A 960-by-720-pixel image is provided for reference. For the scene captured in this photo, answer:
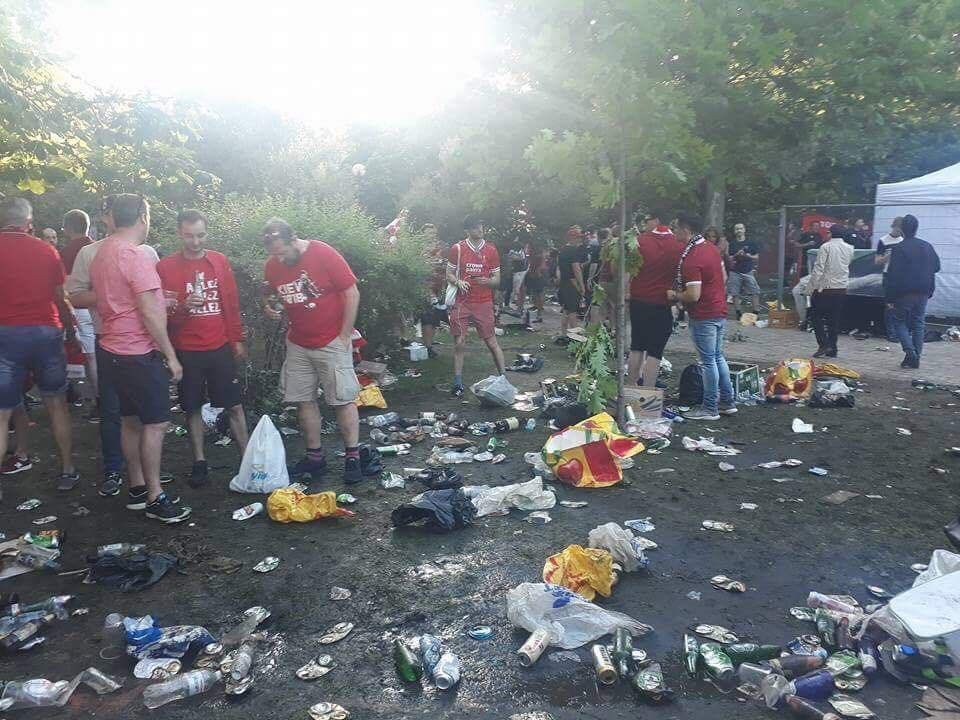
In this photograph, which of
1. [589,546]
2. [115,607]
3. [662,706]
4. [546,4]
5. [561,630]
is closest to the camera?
[662,706]

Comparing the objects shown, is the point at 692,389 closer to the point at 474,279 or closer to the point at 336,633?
the point at 474,279

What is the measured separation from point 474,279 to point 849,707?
5.57 m

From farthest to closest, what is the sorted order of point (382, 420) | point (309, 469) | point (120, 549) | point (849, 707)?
point (382, 420) → point (309, 469) → point (120, 549) → point (849, 707)

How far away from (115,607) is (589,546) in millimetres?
2612

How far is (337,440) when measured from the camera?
21.7 ft

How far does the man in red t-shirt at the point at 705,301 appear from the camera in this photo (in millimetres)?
6443

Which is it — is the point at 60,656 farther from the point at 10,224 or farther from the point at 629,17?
the point at 629,17

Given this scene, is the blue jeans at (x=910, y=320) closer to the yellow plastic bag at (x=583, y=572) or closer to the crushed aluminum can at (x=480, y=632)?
the yellow plastic bag at (x=583, y=572)

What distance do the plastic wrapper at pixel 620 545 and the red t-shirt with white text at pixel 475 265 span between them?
13.4 ft

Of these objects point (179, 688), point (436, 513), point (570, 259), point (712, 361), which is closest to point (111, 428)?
point (436, 513)

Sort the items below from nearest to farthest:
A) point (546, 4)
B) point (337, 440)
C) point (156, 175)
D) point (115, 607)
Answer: point (115, 607) → point (546, 4) → point (337, 440) → point (156, 175)

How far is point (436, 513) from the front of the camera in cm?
445

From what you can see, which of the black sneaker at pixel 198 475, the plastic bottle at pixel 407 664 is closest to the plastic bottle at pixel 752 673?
the plastic bottle at pixel 407 664

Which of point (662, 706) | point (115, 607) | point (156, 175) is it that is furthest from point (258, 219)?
point (662, 706)
